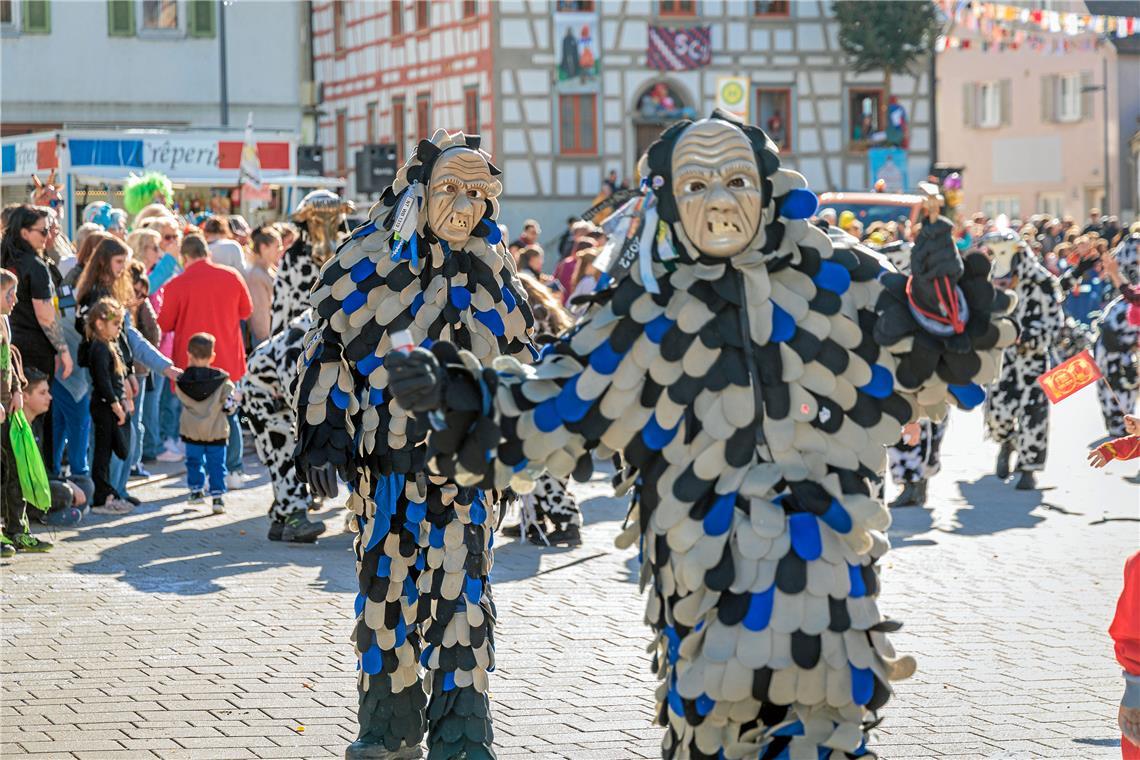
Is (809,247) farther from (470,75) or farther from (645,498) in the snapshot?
(470,75)

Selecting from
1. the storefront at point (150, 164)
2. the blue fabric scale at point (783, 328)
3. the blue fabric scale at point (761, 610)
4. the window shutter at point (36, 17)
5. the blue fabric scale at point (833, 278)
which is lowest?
the blue fabric scale at point (761, 610)

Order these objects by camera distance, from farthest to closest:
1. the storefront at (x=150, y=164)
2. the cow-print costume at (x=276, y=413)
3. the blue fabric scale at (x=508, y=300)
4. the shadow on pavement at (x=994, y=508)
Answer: the storefront at (x=150, y=164), the shadow on pavement at (x=994, y=508), the cow-print costume at (x=276, y=413), the blue fabric scale at (x=508, y=300)

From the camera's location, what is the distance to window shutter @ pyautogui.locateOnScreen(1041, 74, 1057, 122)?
56375 millimetres

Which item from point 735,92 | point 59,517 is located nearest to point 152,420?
point 59,517

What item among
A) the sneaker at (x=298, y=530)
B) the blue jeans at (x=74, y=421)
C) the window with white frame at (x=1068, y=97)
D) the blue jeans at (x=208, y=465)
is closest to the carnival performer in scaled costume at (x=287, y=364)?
the sneaker at (x=298, y=530)

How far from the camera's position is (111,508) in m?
12.3

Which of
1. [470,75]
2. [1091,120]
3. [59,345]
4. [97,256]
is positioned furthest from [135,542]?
[1091,120]

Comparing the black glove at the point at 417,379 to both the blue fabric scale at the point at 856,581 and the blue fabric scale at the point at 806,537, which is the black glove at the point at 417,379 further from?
the blue fabric scale at the point at 856,581

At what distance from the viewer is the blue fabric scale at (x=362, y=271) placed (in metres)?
6.07

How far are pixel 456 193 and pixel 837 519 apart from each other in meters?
2.35

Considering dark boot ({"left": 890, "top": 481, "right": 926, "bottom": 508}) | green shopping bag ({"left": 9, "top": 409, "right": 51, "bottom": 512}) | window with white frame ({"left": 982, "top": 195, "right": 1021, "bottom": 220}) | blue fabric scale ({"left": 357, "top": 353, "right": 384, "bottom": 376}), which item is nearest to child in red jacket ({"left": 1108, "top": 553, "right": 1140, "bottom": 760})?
blue fabric scale ({"left": 357, "top": 353, "right": 384, "bottom": 376})

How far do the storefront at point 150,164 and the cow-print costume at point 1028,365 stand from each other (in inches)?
435

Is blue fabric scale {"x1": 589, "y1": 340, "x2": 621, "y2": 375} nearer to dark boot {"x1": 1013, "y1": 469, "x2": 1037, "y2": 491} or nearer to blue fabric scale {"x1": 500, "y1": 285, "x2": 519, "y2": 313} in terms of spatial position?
blue fabric scale {"x1": 500, "y1": 285, "x2": 519, "y2": 313}

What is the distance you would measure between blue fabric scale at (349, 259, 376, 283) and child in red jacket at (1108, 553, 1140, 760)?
2.59 meters
